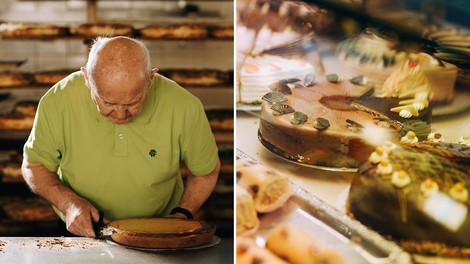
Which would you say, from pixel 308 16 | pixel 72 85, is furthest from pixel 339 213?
pixel 72 85

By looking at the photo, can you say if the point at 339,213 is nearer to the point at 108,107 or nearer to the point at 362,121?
the point at 362,121

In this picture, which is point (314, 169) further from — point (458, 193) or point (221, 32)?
point (221, 32)

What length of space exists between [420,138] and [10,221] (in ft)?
13.0

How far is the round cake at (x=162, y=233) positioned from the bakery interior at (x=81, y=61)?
94.3 inches

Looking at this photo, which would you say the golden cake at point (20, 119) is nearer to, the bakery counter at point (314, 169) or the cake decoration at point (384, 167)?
the bakery counter at point (314, 169)

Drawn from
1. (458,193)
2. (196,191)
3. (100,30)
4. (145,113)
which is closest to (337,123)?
(458,193)

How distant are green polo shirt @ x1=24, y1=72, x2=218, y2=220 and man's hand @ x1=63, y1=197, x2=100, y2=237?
181mm

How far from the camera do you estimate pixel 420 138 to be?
2025 millimetres

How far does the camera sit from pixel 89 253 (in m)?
2.32

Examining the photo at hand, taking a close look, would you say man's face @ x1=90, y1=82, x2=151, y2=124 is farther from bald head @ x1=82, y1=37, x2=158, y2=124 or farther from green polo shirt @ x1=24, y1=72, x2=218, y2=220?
green polo shirt @ x1=24, y1=72, x2=218, y2=220

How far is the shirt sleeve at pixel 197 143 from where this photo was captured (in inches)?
110

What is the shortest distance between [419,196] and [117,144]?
1.21 metres

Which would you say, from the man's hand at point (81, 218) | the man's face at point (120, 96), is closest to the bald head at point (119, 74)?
the man's face at point (120, 96)

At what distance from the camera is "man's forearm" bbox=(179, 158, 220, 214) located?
2911mm
